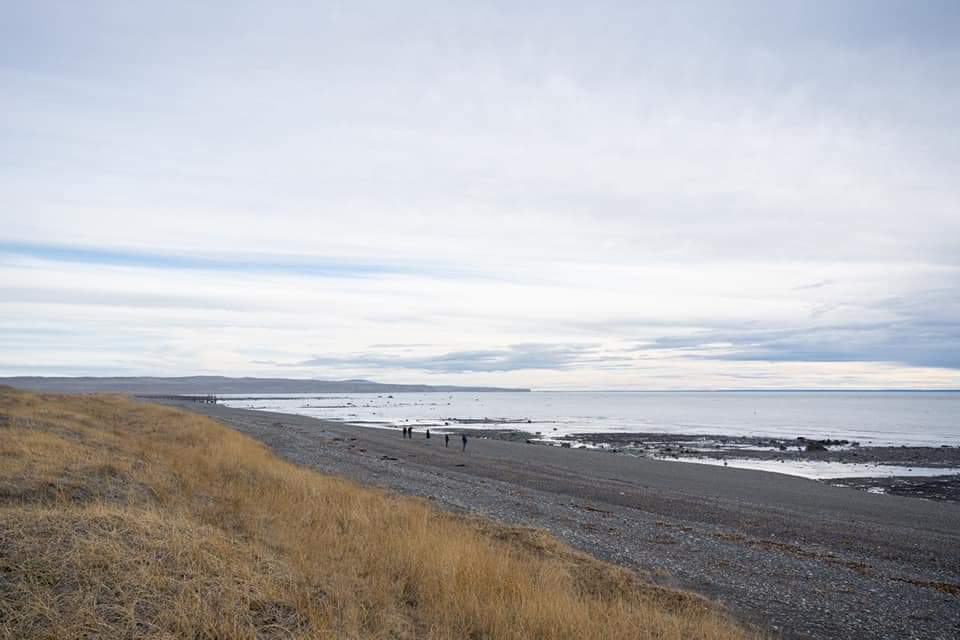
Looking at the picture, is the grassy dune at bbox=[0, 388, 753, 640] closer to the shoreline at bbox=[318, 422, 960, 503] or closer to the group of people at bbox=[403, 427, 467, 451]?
the shoreline at bbox=[318, 422, 960, 503]

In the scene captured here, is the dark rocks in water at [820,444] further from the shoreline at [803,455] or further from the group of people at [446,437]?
the group of people at [446,437]

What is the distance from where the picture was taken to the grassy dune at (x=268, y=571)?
587 cm

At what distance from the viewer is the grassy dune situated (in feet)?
19.3

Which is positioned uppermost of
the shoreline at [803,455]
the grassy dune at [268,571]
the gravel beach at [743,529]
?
the grassy dune at [268,571]

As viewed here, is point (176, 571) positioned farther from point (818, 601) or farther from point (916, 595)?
point (916, 595)

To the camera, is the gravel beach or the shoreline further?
the shoreline

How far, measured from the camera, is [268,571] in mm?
7230

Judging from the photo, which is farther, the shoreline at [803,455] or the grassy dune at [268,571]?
the shoreline at [803,455]

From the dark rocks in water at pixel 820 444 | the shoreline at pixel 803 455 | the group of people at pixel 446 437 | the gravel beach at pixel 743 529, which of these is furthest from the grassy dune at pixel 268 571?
the dark rocks in water at pixel 820 444

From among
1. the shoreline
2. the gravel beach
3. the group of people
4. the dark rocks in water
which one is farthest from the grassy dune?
the dark rocks in water

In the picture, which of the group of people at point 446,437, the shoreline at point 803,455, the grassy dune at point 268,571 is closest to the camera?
the grassy dune at point 268,571

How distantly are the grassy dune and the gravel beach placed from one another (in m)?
2.17

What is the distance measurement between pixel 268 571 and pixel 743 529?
1563 cm

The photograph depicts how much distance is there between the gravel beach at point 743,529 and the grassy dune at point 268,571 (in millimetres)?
2167
